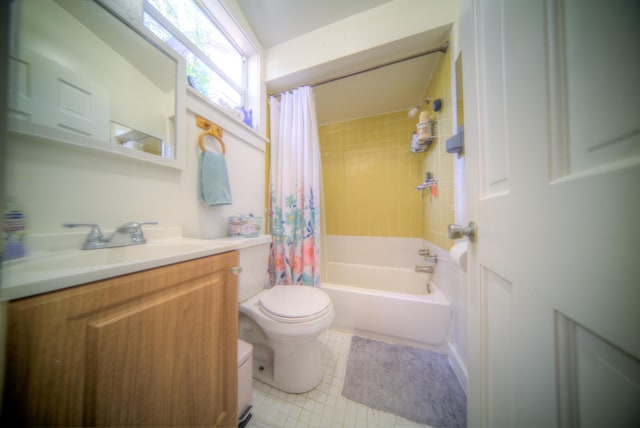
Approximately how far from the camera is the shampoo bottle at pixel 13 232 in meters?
0.48

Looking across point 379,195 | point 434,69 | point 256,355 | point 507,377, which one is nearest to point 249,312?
point 256,355

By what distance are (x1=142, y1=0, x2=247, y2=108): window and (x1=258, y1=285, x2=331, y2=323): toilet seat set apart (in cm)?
126

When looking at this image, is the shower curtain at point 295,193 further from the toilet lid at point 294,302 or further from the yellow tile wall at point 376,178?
the yellow tile wall at point 376,178

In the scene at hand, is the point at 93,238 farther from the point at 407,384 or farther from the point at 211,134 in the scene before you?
the point at 407,384

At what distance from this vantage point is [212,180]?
3.34ft

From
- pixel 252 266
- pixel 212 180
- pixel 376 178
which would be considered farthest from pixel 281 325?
pixel 376 178

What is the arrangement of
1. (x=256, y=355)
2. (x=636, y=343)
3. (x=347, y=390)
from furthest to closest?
(x=256, y=355) → (x=347, y=390) → (x=636, y=343)

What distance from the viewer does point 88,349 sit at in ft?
1.18

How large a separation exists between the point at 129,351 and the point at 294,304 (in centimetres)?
67

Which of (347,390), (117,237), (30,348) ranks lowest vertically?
(347,390)

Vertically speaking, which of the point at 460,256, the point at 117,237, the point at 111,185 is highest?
the point at 111,185

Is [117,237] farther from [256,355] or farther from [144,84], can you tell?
[256,355]

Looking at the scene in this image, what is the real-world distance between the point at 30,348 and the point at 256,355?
1.05 metres

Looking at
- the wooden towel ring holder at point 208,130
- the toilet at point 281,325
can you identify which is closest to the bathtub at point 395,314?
the toilet at point 281,325
